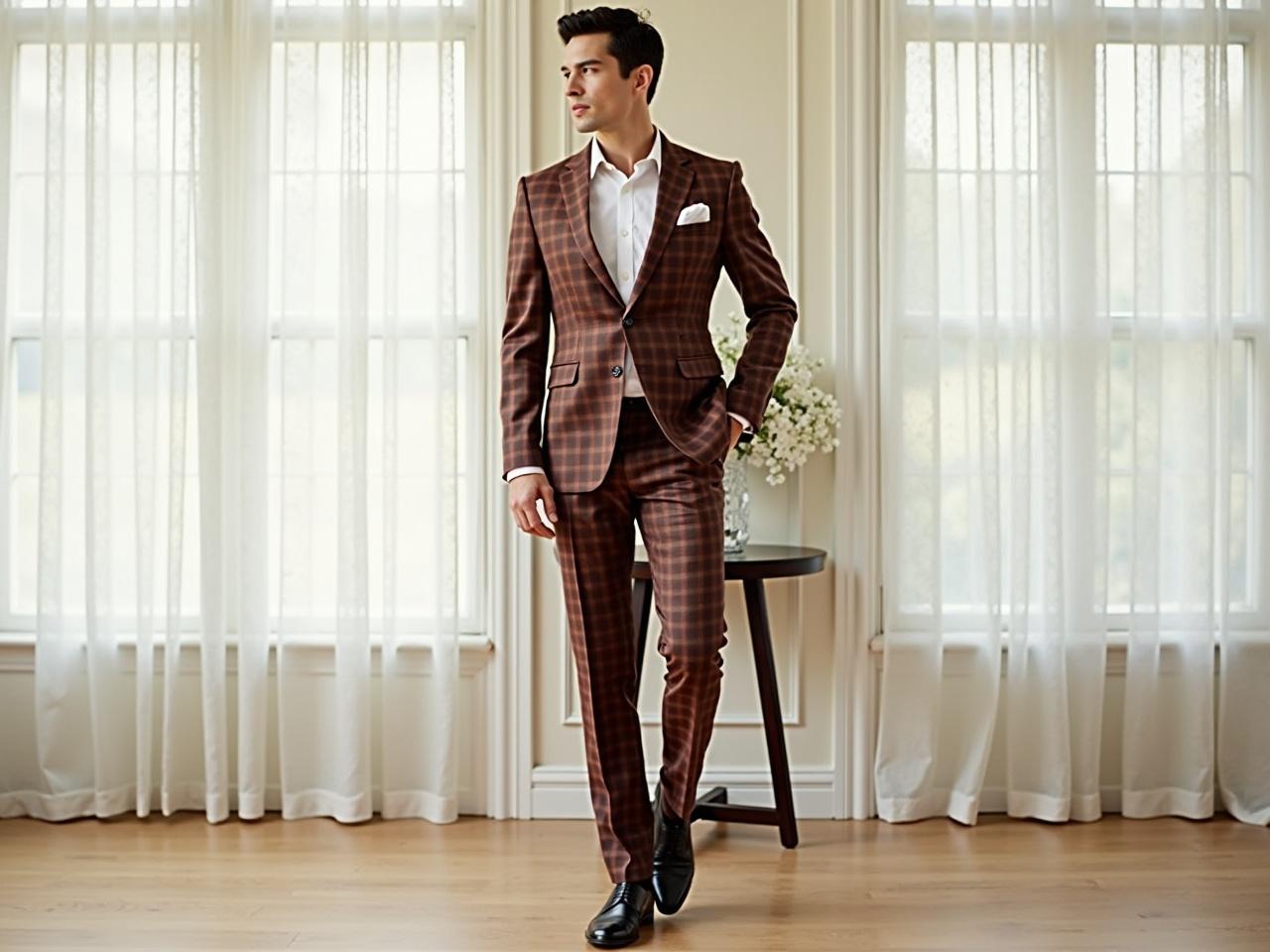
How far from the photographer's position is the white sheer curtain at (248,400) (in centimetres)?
343

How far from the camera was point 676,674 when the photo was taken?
8.55 ft

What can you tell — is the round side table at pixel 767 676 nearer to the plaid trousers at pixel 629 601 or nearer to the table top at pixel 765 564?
the table top at pixel 765 564

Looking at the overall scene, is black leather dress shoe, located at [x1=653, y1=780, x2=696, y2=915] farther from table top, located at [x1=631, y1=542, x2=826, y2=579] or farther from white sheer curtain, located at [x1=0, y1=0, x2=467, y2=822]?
white sheer curtain, located at [x1=0, y1=0, x2=467, y2=822]

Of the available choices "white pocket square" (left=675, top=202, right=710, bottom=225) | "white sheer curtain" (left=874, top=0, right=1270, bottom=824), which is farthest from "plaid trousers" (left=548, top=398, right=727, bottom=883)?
"white sheer curtain" (left=874, top=0, right=1270, bottom=824)

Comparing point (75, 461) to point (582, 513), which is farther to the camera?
point (75, 461)

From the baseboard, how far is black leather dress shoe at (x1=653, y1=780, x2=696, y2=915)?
31.8 inches

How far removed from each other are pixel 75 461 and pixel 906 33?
2.47 m

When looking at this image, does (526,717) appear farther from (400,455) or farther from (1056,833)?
(1056,833)

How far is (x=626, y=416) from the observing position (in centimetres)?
259

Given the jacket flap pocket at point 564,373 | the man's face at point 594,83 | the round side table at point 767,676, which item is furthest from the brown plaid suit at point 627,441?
the round side table at point 767,676

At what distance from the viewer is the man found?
8.39 feet

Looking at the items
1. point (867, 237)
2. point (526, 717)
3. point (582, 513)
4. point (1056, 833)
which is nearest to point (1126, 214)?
point (867, 237)

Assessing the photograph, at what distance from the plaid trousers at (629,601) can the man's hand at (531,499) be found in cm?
4

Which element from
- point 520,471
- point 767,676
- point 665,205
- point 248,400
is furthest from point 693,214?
point 248,400
